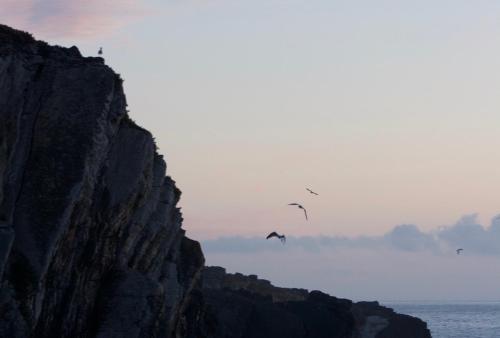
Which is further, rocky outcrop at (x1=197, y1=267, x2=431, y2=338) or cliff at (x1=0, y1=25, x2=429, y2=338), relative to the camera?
rocky outcrop at (x1=197, y1=267, x2=431, y2=338)

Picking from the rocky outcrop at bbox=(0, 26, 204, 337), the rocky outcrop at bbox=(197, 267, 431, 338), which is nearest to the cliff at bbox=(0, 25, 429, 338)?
the rocky outcrop at bbox=(0, 26, 204, 337)

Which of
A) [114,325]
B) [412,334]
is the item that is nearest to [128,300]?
[114,325]

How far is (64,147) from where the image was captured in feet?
138

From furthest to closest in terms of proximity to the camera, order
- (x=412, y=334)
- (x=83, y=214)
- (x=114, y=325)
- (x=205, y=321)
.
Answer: (x=412, y=334) < (x=205, y=321) < (x=114, y=325) < (x=83, y=214)

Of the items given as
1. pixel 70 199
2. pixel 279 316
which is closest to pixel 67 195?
pixel 70 199

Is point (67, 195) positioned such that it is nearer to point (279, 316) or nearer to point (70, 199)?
point (70, 199)

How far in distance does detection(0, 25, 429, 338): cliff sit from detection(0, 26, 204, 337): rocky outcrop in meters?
0.04

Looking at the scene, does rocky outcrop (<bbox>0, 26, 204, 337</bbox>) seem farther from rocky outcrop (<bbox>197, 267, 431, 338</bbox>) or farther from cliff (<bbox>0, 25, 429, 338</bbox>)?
rocky outcrop (<bbox>197, 267, 431, 338</bbox>)

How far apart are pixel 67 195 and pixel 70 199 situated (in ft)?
0.58

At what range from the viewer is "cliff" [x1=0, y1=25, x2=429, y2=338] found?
3984 centimetres

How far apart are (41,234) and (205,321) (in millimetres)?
41937

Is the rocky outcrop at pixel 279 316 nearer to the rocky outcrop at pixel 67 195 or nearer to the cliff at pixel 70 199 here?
the cliff at pixel 70 199

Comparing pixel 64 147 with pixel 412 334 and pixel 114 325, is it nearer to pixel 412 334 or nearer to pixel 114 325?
pixel 114 325

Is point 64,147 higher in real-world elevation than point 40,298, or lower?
higher
